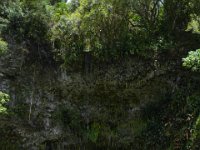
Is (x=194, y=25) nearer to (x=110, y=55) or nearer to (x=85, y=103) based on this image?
(x=110, y=55)

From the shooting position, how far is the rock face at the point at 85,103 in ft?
48.3

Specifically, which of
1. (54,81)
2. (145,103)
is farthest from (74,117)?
(145,103)

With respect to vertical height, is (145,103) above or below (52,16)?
below

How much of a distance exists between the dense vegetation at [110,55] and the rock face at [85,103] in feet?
0.12

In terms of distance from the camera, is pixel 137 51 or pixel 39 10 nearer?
pixel 137 51

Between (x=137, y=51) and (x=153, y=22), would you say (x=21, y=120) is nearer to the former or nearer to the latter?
(x=137, y=51)

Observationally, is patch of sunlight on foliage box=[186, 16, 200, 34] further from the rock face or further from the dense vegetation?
the rock face

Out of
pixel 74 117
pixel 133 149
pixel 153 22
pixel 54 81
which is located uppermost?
pixel 153 22

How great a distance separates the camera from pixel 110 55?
1470cm

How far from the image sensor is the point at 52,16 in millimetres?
15875

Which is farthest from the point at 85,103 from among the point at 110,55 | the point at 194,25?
the point at 194,25

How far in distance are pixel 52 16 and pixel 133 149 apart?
5752 mm

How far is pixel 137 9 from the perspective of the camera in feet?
48.0

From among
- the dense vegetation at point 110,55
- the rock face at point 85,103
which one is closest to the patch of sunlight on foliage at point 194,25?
the dense vegetation at point 110,55
